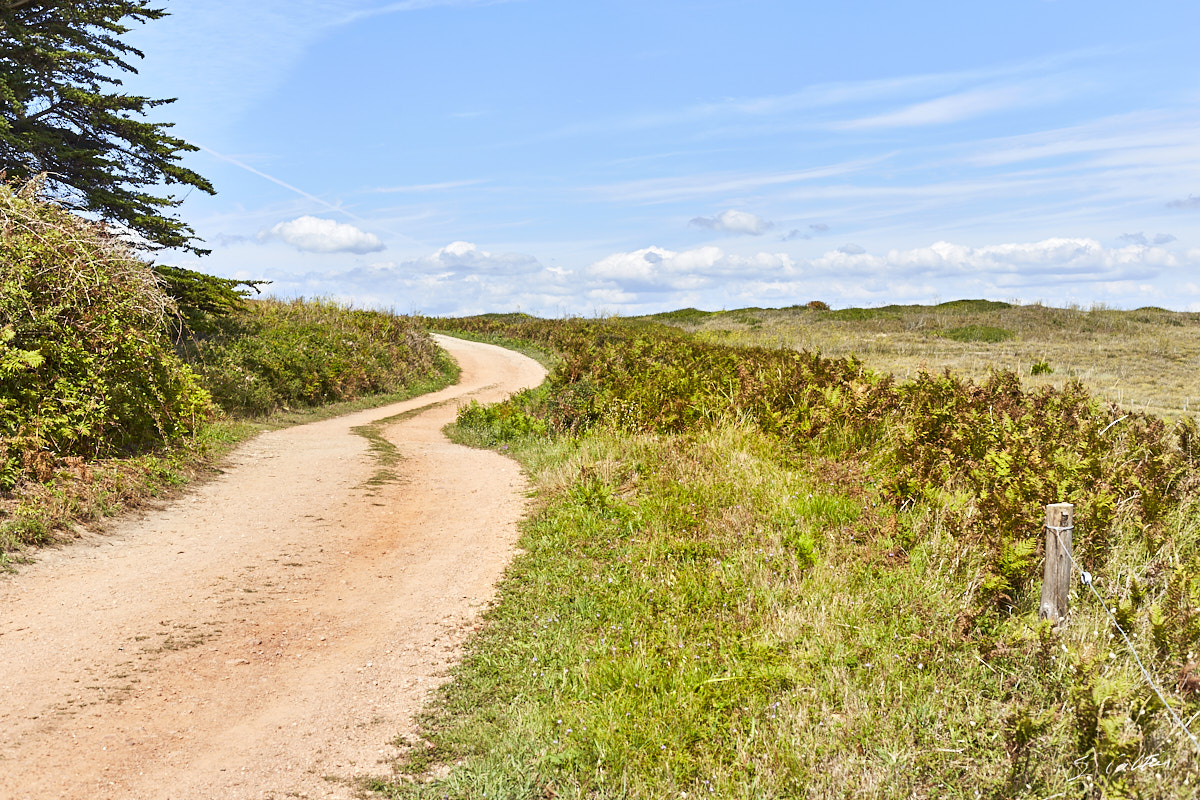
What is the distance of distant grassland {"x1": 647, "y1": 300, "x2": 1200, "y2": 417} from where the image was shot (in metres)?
16.7

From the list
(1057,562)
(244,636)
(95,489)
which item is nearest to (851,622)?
(1057,562)

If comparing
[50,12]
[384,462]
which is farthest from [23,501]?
[50,12]

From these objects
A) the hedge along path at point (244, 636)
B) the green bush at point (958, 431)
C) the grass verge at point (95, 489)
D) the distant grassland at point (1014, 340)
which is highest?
the distant grassland at point (1014, 340)

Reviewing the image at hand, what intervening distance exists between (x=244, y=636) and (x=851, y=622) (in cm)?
470

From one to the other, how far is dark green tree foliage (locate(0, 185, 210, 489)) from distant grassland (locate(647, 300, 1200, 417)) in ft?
39.1

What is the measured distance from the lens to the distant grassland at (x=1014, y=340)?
16.7m

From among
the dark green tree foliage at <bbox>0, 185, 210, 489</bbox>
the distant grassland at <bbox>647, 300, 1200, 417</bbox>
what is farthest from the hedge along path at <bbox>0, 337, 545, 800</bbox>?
the distant grassland at <bbox>647, 300, 1200, 417</bbox>

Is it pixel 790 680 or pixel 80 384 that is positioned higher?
pixel 80 384

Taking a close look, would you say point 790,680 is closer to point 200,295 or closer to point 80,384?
point 80,384

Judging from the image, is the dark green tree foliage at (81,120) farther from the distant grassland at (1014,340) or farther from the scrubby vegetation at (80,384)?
the distant grassland at (1014,340)

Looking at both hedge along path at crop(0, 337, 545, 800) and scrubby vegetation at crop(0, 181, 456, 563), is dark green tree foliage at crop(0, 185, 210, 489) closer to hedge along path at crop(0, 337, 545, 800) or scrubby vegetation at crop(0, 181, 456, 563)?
scrubby vegetation at crop(0, 181, 456, 563)

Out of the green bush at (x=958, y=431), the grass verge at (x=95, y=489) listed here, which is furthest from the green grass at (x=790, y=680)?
the grass verge at (x=95, y=489)

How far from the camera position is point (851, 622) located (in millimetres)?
5375

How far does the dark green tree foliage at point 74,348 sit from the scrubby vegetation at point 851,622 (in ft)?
18.9
